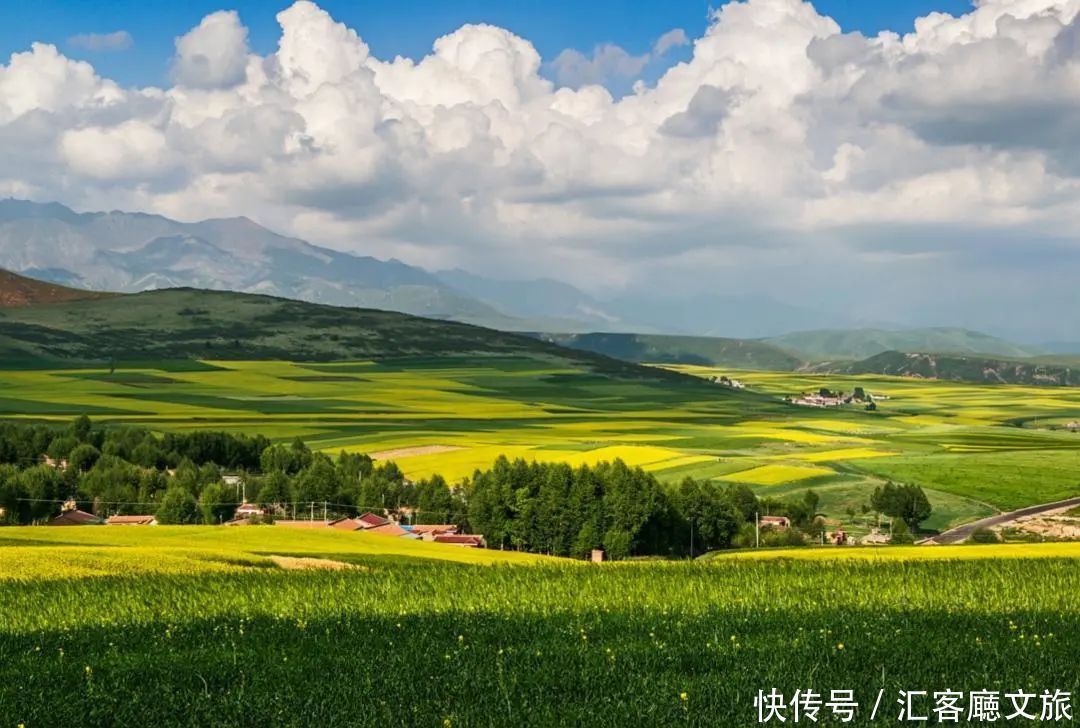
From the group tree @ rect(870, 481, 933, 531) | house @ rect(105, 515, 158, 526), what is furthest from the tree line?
house @ rect(105, 515, 158, 526)

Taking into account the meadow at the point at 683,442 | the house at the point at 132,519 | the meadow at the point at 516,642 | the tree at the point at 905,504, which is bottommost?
the house at the point at 132,519

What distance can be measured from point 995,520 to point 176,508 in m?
71.1

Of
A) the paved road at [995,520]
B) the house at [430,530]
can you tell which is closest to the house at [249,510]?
the house at [430,530]

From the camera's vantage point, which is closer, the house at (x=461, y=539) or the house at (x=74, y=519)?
the house at (x=461, y=539)

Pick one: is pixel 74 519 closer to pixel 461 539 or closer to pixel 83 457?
pixel 83 457

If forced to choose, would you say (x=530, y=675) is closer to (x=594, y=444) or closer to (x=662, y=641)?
(x=662, y=641)

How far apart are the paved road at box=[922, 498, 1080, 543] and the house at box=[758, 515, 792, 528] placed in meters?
11.9

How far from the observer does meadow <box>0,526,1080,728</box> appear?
13438mm

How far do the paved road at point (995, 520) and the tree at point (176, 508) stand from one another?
6302 cm

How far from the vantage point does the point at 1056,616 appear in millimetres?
19500

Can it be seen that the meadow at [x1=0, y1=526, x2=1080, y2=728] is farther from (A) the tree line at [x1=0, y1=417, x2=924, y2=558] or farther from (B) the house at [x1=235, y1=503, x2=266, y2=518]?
(B) the house at [x1=235, y1=503, x2=266, y2=518]

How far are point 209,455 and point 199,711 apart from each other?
4675 inches

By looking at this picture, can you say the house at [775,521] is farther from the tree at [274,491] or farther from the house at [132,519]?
the house at [132,519]

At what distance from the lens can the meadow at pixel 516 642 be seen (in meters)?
13.4
